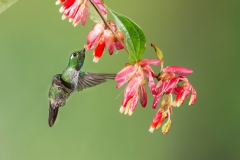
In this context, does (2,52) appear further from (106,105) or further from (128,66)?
(128,66)

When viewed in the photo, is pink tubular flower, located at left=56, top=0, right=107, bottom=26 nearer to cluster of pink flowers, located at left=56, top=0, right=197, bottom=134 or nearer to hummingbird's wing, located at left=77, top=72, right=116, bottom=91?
cluster of pink flowers, located at left=56, top=0, right=197, bottom=134

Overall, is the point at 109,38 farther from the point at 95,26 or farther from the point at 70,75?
the point at 70,75

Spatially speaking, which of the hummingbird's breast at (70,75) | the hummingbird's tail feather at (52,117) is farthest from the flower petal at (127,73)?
the hummingbird's tail feather at (52,117)

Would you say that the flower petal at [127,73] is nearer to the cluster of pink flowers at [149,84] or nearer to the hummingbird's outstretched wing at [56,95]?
the cluster of pink flowers at [149,84]

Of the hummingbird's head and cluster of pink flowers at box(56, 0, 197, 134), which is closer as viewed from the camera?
cluster of pink flowers at box(56, 0, 197, 134)

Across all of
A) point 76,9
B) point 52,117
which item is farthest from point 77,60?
point 76,9

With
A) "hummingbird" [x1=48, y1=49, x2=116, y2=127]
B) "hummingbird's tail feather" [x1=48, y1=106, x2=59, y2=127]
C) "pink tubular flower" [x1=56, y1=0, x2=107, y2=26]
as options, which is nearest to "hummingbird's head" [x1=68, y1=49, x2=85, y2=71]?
"hummingbird" [x1=48, y1=49, x2=116, y2=127]
